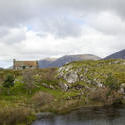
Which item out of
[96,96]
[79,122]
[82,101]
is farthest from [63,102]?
[79,122]

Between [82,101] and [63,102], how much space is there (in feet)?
50.3

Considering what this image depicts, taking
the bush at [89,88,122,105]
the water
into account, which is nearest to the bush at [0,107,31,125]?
the water

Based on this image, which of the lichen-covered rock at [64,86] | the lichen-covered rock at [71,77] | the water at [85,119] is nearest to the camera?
the water at [85,119]

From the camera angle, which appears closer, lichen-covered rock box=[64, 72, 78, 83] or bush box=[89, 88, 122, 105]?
bush box=[89, 88, 122, 105]

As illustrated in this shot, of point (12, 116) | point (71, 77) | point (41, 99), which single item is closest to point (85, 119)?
point (12, 116)

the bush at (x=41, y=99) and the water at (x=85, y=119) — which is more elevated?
the bush at (x=41, y=99)

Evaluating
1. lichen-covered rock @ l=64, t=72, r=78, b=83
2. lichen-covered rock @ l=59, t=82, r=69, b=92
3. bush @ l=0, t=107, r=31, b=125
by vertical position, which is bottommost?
bush @ l=0, t=107, r=31, b=125

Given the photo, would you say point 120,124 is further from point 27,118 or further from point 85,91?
point 85,91

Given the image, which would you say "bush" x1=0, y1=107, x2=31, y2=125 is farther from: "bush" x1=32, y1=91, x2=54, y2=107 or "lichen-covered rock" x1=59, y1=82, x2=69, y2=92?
"lichen-covered rock" x1=59, y1=82, x2=69, y2=92

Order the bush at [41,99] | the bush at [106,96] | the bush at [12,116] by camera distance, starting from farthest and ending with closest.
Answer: the bush at [106,96]
the bush at [41,99]
the bush at [12,116]

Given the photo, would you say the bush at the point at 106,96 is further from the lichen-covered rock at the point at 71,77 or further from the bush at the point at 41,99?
the lichen-covered rock at the point at 71,77

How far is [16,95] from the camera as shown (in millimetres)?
140375

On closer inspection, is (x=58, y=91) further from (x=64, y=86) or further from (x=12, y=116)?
(x=12, y=116)

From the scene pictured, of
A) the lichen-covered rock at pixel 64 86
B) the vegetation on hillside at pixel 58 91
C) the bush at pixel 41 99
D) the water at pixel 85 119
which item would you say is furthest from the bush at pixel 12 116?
the lichen-covered rock at pixel 64 86
